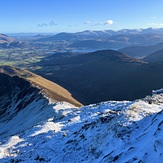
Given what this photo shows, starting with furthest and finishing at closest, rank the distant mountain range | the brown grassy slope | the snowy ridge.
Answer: the distant mountain range → the brown grassy slope → the snowy ridge

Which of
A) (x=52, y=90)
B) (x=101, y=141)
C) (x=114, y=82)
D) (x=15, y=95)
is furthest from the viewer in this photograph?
(x=114, y=82)

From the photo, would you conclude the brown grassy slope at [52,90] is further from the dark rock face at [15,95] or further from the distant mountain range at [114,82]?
the distant mountain range at [114,82]

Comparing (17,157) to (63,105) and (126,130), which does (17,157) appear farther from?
(63,105)

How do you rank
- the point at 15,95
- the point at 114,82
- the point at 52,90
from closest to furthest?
the point at 15,95 < the point at 52,90 < the point at 114,82

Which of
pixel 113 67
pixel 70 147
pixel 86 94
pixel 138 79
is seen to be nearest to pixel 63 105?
pixel 70 147

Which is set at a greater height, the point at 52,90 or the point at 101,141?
the point at 101,141

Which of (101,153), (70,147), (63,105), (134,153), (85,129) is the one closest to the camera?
(134,153)

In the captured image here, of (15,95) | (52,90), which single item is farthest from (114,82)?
(15,95)

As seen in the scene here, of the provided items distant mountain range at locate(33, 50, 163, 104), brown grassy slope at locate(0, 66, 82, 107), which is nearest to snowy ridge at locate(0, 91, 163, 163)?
brown grassy slope at locate(0, 66, 82, 107)

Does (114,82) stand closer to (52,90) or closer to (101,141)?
(52,90)

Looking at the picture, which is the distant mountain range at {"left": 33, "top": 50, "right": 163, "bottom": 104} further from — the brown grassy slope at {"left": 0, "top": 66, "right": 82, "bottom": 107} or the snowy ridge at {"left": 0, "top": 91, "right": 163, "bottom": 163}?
the snowy ridge at {"left": 0, "top": 91, "right": 163, "bottom": 163}

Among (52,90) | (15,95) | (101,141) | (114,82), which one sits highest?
(101,141)
